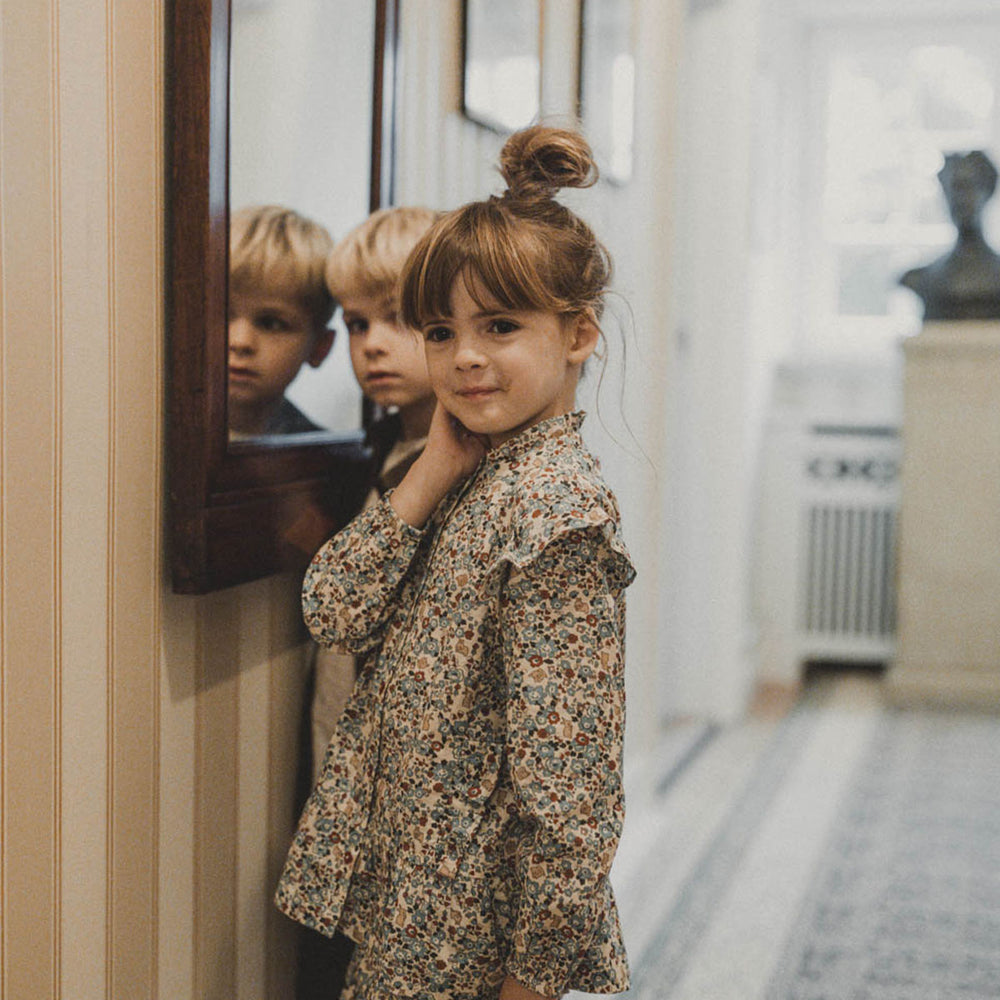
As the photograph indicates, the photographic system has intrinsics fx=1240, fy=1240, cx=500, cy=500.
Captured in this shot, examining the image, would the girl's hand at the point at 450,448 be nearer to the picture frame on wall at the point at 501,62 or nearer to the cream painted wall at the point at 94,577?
the cream painted wall at the point at 94,577

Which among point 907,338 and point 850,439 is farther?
point 850,439

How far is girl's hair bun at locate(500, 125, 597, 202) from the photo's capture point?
43.3 inches

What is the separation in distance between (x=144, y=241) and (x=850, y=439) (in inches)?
145

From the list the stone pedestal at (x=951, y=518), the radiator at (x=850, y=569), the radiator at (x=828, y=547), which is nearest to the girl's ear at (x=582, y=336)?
A: the stone pedestal at (x=951, y=518)

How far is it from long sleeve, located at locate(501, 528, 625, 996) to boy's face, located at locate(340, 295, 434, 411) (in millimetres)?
371

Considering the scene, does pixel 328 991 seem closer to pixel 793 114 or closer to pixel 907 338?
pixel 907 338

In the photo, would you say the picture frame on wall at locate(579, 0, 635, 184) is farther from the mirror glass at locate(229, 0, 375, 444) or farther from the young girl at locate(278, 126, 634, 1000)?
the young girl at locate(278, 126, 634, 1000)

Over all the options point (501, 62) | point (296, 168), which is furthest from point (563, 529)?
point (501, 62)

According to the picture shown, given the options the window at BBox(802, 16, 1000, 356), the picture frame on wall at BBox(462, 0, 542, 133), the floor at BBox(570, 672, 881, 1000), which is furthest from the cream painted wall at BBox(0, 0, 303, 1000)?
the window at BBox(802, 16, 1000, 356)

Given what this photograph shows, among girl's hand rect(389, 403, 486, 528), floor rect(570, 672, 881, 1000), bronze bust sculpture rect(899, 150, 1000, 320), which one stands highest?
bronze bust sculpture rect(899, 150, 1000, 320)

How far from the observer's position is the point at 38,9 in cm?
86

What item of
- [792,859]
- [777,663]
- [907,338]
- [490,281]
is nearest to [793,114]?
[907,338]

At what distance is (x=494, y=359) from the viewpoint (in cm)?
106

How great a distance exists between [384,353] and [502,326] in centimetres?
26
